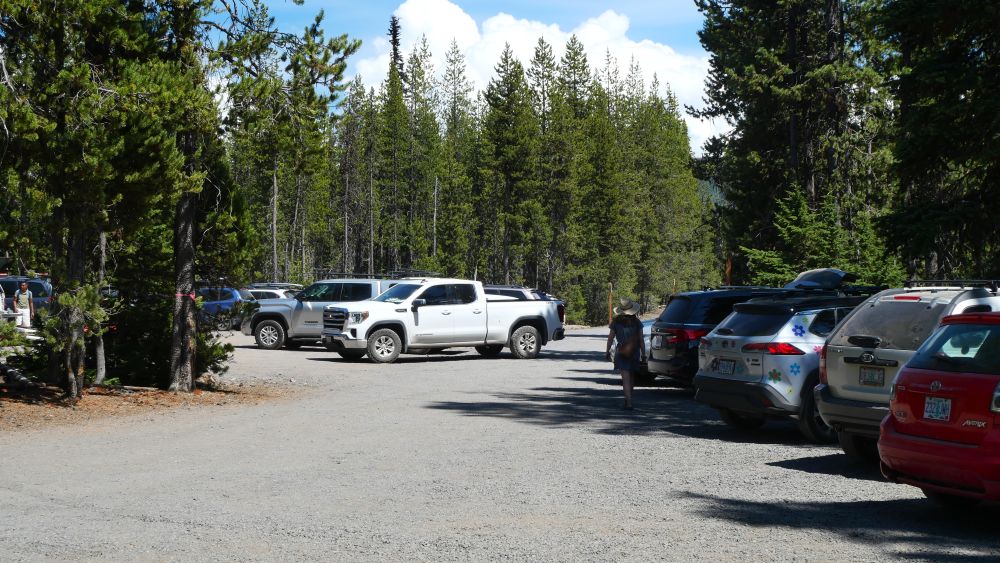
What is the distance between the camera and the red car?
689cm

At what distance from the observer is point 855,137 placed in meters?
29.9

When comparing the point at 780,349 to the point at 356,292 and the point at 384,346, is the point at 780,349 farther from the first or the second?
the point at 356,292

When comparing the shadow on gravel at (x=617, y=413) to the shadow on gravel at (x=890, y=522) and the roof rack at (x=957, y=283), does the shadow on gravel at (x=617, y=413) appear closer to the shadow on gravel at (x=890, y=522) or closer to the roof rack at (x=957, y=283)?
the roof rack at (x=957, y=283)

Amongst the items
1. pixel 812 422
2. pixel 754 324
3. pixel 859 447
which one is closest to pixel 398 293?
pixel 754 324

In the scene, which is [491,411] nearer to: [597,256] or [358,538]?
[358,538]

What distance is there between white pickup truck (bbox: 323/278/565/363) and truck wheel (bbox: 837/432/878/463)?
1576 cm

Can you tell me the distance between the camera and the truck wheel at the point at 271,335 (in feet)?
96.1

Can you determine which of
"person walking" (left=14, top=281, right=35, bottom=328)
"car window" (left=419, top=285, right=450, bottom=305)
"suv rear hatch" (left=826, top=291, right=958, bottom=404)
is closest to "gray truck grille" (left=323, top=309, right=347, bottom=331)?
"car window" (left=419, top=285, right=450, bottom=305)

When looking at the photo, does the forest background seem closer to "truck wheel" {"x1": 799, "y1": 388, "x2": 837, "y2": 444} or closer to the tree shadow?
"truck wheel" {"x1": 799, "y1": 388, "x2": 837, "y2": 444}

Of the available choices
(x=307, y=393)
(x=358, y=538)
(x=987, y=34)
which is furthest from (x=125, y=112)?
(x=987, y=34)

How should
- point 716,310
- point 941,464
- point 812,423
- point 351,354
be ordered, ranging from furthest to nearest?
point 351,354 → point 716,310 → point 812,423 → point 941,464

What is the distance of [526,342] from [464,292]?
2231 mm

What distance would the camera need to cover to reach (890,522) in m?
7.60

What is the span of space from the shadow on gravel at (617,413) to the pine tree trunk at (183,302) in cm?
424
